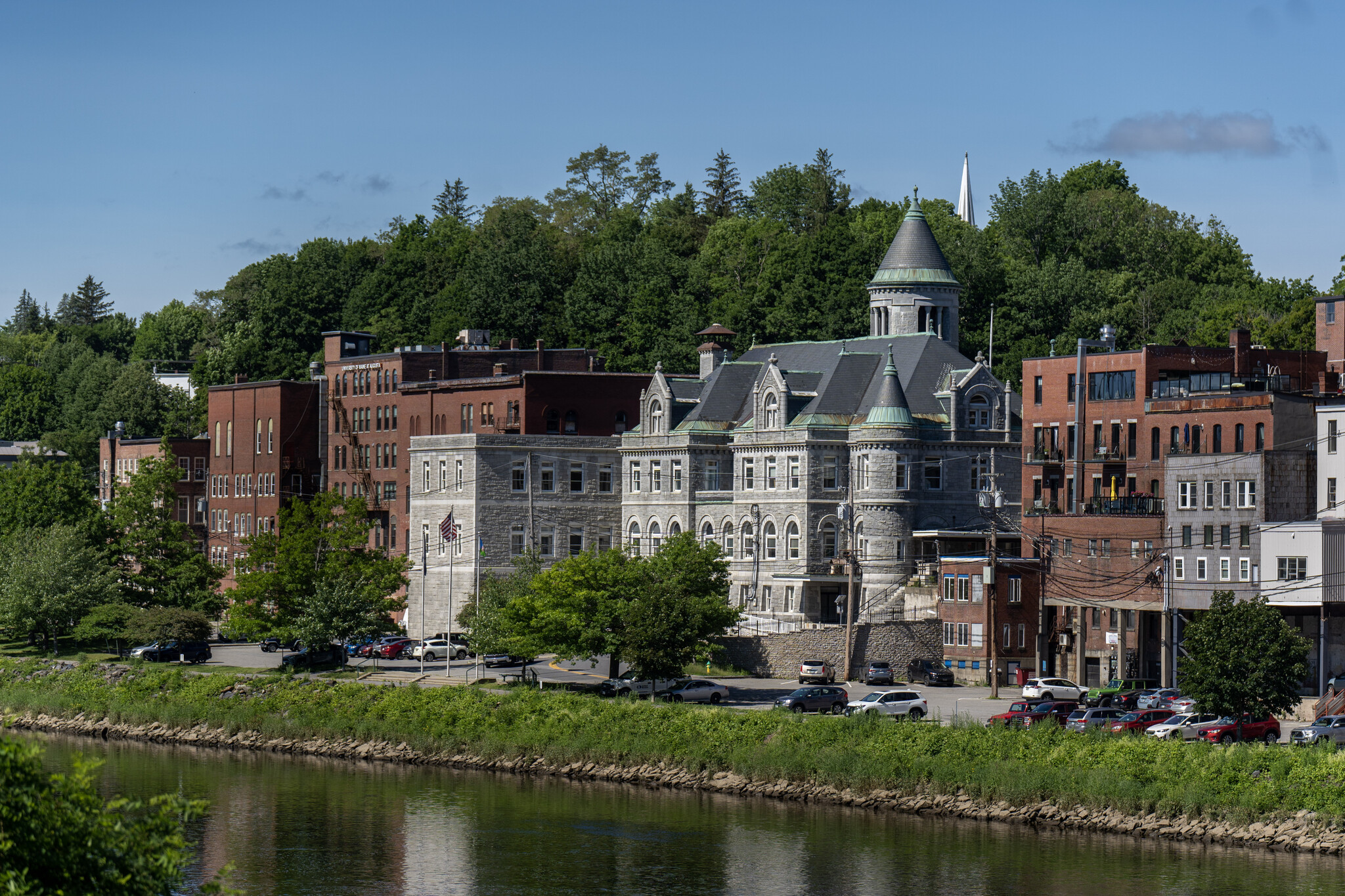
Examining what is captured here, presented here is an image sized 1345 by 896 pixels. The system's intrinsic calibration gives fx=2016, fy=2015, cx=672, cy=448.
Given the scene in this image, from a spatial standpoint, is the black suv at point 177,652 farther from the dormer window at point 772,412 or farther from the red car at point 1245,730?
the red car at point 1245,730

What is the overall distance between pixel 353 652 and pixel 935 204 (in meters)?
79.6

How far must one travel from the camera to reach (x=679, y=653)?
82688 mm

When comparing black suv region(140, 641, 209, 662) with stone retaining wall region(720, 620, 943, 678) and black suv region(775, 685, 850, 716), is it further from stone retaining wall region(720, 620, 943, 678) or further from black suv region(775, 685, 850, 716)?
black suv region(775, 685, 850, 716)

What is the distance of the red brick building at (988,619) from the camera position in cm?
9394

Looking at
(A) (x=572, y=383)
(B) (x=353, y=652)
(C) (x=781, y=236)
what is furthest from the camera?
(C) (x=781, y=236)

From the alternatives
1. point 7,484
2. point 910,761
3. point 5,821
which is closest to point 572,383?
point 7,484

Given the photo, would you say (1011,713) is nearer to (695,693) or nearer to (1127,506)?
(695,693)

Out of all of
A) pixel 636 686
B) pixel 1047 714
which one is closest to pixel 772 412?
pixel 636 686

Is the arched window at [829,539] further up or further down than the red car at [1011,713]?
further up

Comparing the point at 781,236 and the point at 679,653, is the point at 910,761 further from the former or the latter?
the point at 781,236

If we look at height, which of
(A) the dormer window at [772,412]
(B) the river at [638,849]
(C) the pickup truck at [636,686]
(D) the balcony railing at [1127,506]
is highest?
(A) the dormer window at [772,412]

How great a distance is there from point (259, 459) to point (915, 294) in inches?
1900

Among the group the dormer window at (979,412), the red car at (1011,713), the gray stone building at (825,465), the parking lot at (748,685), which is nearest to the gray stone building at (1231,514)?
the parking lot at (748,685)

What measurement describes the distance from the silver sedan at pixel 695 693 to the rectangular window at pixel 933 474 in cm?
2462
